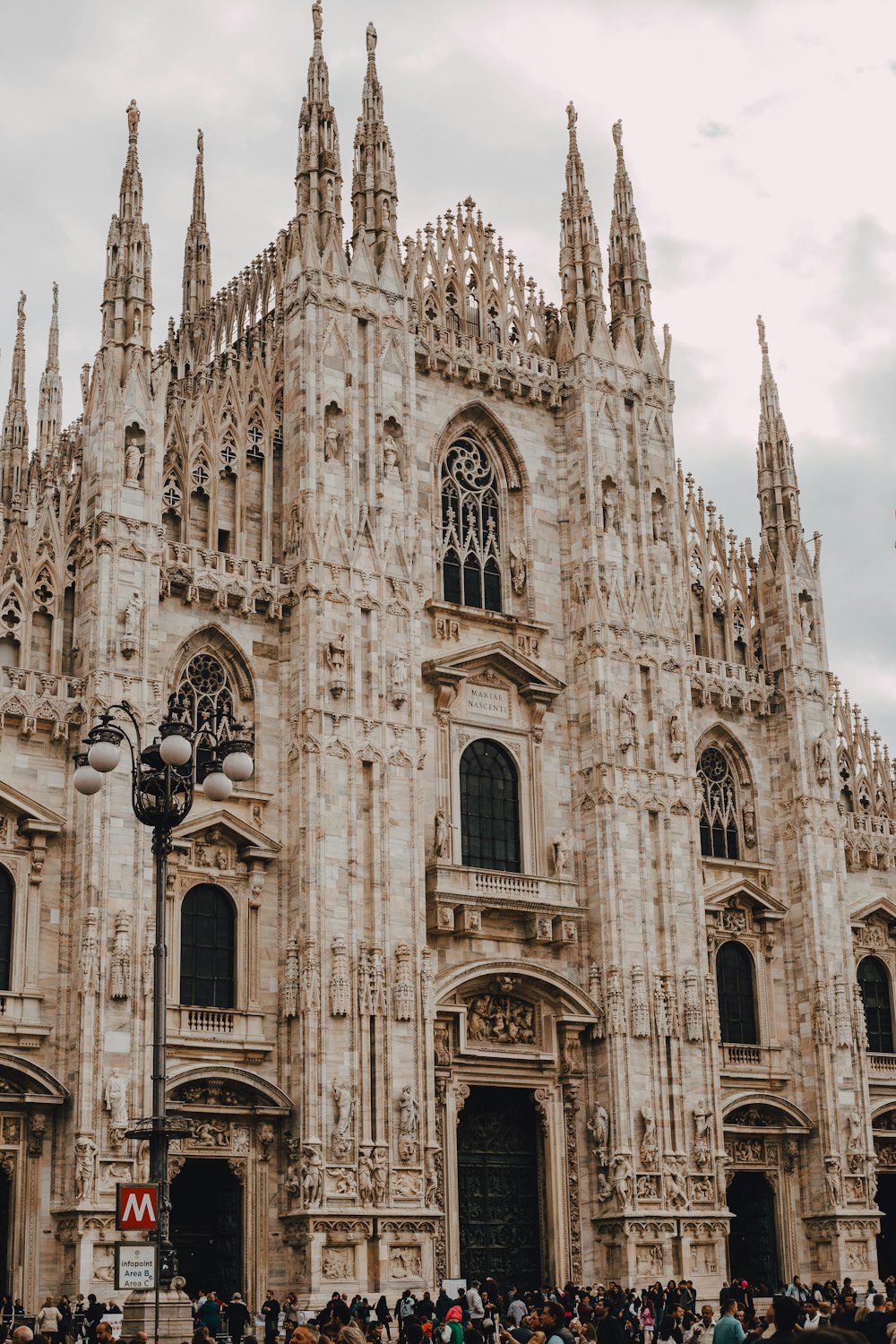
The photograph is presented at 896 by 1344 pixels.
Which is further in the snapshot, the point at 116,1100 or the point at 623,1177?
the point at 623,1177

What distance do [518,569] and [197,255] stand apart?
43.2ft

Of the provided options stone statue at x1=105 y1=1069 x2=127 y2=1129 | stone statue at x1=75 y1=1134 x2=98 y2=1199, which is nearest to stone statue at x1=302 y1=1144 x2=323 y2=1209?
stone statue at x1=105 y1=1069 x2=127 y2=1129

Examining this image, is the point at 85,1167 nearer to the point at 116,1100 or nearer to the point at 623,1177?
the point at 116,1100

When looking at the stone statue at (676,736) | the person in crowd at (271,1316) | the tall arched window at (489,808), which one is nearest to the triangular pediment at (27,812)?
the person in crowd at (271,1316)

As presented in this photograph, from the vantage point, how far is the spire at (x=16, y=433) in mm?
45312

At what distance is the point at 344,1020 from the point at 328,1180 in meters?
2.80

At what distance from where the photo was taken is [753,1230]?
128 feet

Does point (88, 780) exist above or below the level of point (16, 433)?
below

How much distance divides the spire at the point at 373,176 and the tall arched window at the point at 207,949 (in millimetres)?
14032

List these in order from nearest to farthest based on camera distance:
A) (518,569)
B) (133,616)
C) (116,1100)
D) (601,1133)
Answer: (116,1100)
(133,616)
(601,1133)
(518,569)

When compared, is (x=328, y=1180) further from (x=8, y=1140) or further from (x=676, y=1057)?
(x=676, y=1057)

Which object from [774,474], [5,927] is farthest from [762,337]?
[5,927]

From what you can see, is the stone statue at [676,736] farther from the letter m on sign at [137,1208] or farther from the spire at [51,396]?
the letter m on sign at [137,1208]

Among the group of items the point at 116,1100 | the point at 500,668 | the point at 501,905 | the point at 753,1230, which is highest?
the point at 500,668
